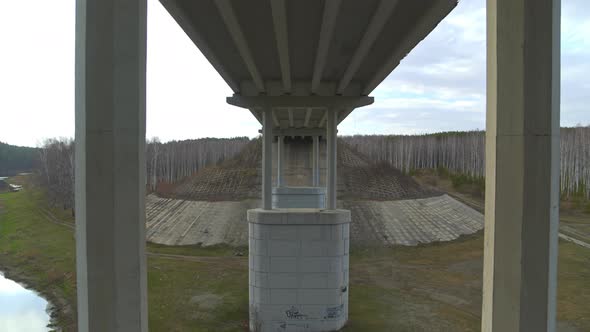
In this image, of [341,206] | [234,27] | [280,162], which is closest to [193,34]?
[234,27]

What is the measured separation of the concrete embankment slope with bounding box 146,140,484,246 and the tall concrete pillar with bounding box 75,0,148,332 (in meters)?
32.4

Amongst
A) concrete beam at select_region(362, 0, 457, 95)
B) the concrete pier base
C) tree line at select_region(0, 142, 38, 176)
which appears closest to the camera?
concrete beam at select_region(362, 0, 457, 95)

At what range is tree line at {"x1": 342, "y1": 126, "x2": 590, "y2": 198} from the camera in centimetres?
5631

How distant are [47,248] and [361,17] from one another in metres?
38.2

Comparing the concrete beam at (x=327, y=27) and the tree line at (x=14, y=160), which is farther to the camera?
the tree line at (x=14, y=160)

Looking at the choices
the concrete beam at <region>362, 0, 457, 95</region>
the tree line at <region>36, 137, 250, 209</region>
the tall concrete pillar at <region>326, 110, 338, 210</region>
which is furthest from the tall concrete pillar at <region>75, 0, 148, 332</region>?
the tree line at <region>36, 137, 250, 209</region>

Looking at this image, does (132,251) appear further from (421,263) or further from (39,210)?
(39,210)

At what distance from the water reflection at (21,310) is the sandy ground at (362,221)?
40.3 ft

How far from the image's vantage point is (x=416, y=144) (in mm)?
83500

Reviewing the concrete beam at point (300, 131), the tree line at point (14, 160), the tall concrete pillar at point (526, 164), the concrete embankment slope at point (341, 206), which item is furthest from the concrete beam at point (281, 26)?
the tree line at point (14, 160)

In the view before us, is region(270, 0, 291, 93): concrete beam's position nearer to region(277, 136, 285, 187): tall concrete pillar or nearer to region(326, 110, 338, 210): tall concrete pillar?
region(326, 110, 338, 210): tall concrete pillar

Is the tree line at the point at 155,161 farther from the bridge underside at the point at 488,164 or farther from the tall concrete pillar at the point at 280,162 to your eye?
the bridge underside at the point at 488,164

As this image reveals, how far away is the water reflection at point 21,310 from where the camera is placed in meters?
22.5

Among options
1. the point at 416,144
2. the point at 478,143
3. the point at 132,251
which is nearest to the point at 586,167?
the point at 478,143
